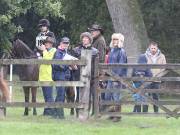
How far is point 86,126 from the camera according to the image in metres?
12.0

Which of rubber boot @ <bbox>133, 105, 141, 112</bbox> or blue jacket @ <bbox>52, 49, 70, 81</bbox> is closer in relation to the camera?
blue jacket @ <bbox>52, 49, 70, 81</bbox>

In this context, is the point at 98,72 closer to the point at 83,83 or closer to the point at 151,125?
the point at 83,83

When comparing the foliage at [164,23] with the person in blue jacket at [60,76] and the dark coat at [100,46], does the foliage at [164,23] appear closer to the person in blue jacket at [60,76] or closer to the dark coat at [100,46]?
the dark coat at [100,46]

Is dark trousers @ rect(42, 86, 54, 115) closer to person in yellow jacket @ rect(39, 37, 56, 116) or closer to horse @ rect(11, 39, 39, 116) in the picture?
person in yellow jacket @ rect(39, 37, 56, 116)

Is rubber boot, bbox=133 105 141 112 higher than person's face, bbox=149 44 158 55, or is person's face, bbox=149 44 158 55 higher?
person's face, bbox=149 44 158 55

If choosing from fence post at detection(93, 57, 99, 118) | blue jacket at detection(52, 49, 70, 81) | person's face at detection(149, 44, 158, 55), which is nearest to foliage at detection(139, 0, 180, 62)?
person's face at detection(149, 44, 158, 55)

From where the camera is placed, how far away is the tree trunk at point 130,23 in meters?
22.3

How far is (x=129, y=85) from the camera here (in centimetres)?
1274

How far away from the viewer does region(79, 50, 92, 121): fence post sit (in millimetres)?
12695

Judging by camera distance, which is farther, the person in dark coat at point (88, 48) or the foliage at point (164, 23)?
the foliage at point (164, 23)

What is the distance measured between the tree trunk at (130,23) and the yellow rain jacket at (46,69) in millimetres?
8678

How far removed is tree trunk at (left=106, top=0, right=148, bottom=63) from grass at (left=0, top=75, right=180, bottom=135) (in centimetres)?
880

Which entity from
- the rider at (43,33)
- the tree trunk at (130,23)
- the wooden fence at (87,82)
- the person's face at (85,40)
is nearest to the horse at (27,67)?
the rider at (43,33)

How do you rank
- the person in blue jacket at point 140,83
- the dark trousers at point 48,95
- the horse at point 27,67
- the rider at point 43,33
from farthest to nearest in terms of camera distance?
the rider at point 43,33
the horse at point 27,67
the dark trousers at point 48,95
the person in blue jacket at point 140,83
